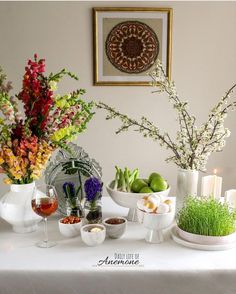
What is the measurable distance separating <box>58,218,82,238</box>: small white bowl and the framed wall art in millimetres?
1716

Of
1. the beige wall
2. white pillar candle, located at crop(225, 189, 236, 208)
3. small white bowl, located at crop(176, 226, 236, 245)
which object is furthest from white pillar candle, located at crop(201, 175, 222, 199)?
the beige wall

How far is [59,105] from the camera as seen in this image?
1.37 metres

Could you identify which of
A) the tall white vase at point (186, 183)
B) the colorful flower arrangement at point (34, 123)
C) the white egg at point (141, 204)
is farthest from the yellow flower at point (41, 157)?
the tall white vase at point (186, 183)

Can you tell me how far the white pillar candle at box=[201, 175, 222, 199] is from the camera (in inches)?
60.1

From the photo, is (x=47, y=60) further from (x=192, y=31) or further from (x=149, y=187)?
(x=149, y=187)

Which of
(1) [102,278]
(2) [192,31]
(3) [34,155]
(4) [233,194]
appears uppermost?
(2) [192,31]

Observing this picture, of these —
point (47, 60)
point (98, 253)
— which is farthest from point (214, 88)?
point (98, 253)

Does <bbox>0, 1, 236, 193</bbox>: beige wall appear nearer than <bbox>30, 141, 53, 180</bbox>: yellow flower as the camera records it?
No

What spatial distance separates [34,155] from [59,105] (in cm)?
21

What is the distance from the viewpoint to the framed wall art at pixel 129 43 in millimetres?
2777

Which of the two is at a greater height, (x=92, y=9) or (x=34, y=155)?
(x=92, y=9)

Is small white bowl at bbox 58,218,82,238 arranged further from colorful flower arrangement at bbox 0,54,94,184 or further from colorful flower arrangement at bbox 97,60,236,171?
colorful flower arrangement at bbox 97,60,236,171

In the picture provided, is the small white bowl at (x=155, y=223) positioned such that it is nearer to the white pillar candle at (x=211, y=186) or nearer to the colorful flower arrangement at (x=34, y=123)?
the white pillar candle at (x=211, y=186)

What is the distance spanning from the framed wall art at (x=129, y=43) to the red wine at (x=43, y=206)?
1.72m
